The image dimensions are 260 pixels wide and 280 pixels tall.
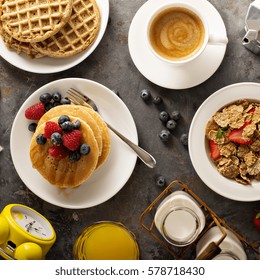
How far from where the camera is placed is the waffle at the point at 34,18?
213cm

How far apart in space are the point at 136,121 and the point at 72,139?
0.39 meters

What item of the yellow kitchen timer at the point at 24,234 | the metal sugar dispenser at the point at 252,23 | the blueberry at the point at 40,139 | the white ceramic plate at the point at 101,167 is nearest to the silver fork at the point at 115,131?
Answer: the white ceramic plate at the point at 101,167

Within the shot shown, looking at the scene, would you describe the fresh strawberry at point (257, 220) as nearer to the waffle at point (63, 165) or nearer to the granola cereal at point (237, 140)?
the granola cereal at point (237, 140)

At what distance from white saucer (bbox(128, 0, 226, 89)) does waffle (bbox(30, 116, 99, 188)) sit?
1.25 ft

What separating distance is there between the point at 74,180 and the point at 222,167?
0.63 metres

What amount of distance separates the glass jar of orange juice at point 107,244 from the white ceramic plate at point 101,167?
126 millimetres

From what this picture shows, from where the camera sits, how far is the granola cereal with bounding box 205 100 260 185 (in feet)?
6.75

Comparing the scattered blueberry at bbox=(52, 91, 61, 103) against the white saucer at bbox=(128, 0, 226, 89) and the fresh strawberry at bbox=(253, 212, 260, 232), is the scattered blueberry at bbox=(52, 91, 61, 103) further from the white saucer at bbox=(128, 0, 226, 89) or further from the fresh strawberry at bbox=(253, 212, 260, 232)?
the fresh strawberry at bbox=(253, 212, 260, 232)

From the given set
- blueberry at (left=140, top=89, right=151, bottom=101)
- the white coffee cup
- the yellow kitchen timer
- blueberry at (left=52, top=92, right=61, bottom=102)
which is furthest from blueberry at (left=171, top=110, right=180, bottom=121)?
the yellow kitchen timer

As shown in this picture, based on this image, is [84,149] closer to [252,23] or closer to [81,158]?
[81,158]

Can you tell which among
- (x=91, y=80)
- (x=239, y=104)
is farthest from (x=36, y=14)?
(x=239, y=104)

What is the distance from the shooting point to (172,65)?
2.11 metres

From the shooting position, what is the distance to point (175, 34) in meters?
2.12

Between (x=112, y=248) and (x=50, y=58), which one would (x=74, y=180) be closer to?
(x=112, y=248)
